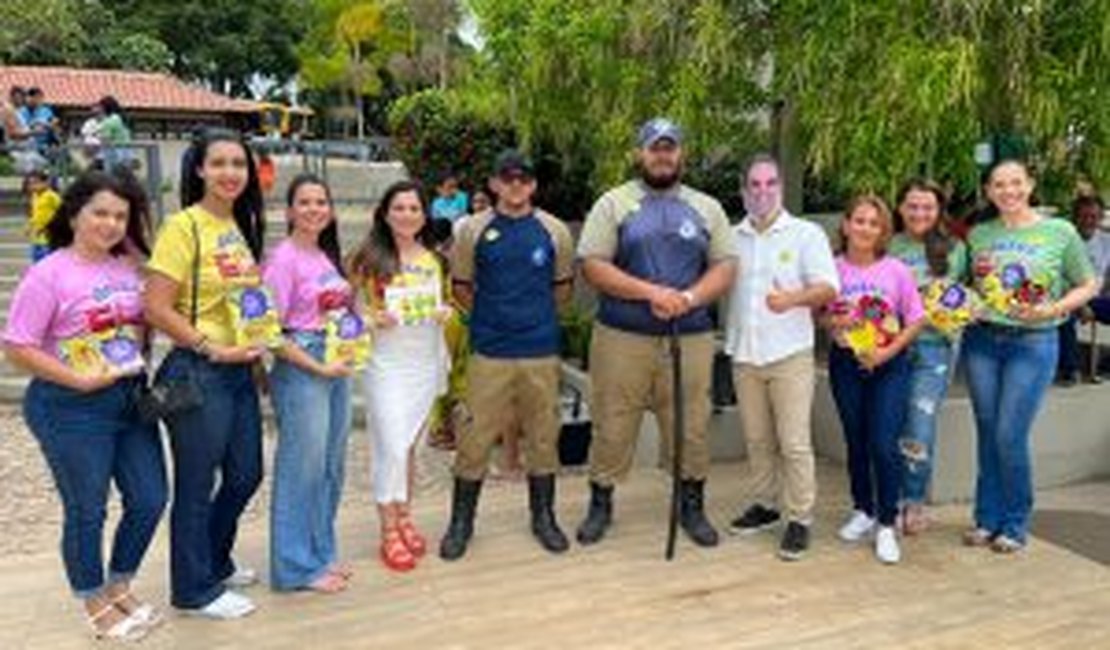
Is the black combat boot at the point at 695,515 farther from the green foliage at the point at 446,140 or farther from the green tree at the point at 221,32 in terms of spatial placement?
the green tree at the point at 221,32

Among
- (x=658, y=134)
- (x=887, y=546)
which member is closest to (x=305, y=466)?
(x=658, y=134)

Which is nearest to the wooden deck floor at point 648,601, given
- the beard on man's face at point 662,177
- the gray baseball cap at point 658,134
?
the beard on man's face at point 662,177

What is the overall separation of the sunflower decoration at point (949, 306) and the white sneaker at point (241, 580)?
3018 mm

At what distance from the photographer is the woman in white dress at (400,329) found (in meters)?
4.73

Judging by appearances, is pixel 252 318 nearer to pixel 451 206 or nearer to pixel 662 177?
pixel 662 177

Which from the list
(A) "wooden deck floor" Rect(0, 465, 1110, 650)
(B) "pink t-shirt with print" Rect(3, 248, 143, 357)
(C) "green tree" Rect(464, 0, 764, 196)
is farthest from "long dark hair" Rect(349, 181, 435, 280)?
(C) "green tree" Rect(464, 0, 764, 196)

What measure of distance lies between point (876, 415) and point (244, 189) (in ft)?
9.05

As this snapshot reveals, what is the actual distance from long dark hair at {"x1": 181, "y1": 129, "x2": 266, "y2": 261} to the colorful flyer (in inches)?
23.2

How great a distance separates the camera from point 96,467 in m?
3.95

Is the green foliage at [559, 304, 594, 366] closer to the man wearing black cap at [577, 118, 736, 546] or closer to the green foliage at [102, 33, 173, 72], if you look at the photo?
the man wearing black cap at [577, 118, 736, 546]

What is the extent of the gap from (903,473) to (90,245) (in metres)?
3.54

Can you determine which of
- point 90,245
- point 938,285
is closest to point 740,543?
point 938,285

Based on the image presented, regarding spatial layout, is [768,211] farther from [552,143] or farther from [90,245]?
[552,143]

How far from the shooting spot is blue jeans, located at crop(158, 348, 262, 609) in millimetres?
4121
